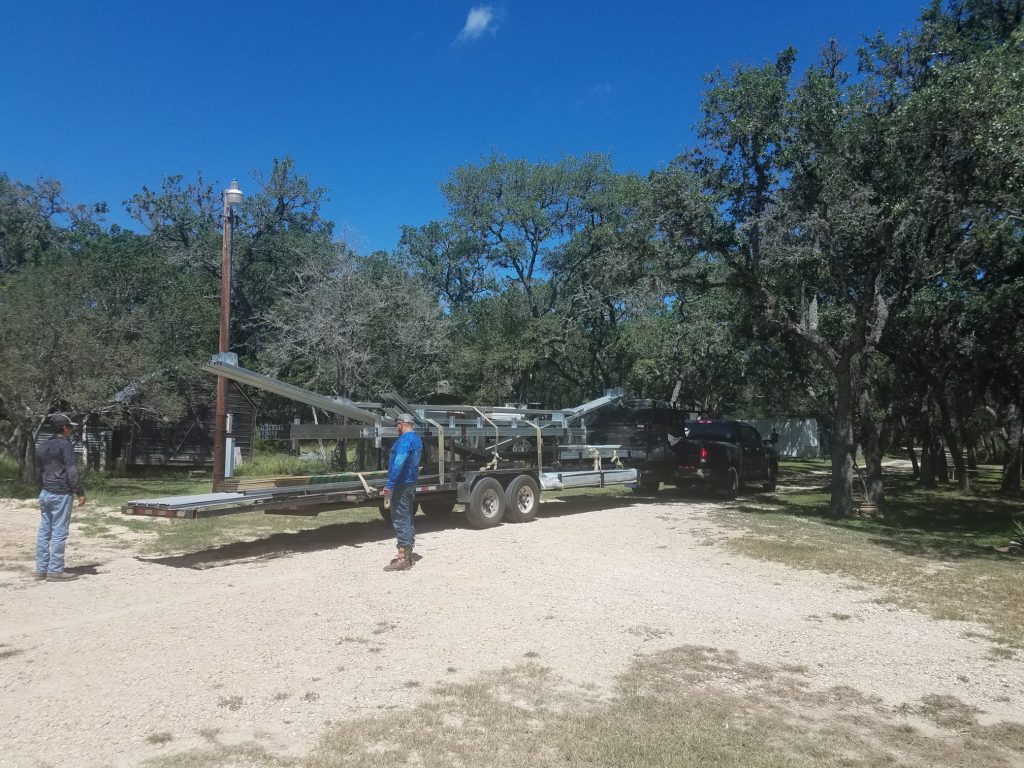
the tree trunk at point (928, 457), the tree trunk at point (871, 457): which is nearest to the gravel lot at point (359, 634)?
the tree trunk at point (871, 457)

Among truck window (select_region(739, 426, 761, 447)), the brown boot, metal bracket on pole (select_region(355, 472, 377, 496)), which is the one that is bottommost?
the brown boot

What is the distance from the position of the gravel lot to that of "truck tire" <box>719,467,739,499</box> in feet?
26.9

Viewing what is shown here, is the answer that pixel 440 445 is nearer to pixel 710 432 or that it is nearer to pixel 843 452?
pixel 843 452

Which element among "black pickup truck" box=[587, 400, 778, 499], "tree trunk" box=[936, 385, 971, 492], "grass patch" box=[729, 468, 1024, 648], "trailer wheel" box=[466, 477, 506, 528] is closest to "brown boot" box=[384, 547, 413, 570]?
"trailer wheel" box=[466, 477, 506, 528]

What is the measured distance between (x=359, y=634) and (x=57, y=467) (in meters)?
4.27

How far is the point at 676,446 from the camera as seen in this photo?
58.7ft

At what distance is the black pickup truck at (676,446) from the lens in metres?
16.6

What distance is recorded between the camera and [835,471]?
15.4 meters

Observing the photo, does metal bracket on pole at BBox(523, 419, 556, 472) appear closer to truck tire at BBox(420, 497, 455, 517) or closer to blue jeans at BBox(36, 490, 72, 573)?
truck tire at BBox(420, 497, 455, 517)

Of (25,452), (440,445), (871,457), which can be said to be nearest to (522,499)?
(440,445)

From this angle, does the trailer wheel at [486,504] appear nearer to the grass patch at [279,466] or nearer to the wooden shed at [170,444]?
the grass patch at [279,466]

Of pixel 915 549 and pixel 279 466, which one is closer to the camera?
pixel 915 549

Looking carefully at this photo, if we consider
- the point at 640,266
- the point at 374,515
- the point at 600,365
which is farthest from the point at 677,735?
the point at 600,365

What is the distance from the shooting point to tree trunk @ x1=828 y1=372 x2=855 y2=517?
1515 cm
